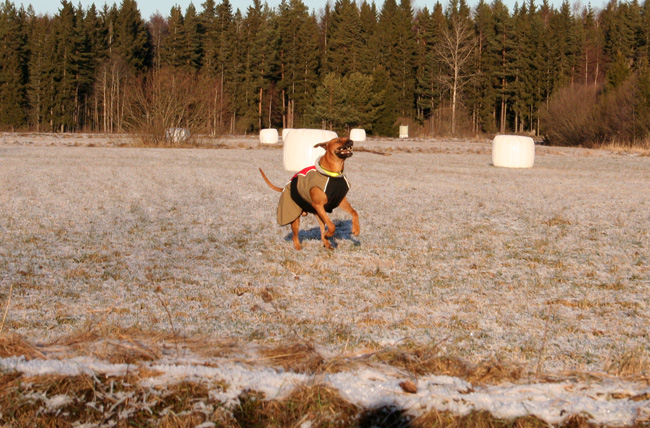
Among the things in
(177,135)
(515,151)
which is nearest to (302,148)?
(515,151)

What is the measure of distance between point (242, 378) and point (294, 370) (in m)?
0.27

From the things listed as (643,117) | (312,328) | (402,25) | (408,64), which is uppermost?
(402,25)

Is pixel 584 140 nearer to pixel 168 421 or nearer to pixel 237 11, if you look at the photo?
pixel 168 421

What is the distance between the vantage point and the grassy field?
3.73m

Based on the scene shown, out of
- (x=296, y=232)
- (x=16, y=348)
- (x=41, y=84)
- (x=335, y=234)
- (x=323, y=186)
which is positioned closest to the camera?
(x=16, y=348)

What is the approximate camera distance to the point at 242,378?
294cm

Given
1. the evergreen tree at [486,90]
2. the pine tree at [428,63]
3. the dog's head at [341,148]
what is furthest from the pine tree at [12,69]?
the dog's head at [341,148]

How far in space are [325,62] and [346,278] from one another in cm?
6682

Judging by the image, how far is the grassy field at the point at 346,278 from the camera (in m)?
3.73

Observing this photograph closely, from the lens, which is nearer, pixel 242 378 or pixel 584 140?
pixel 242 378

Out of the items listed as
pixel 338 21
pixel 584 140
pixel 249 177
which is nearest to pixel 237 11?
pixel 338 21

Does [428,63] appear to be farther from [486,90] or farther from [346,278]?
[346,278]

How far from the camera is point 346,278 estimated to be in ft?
18.5

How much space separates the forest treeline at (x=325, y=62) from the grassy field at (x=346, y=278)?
47006 millimetres
